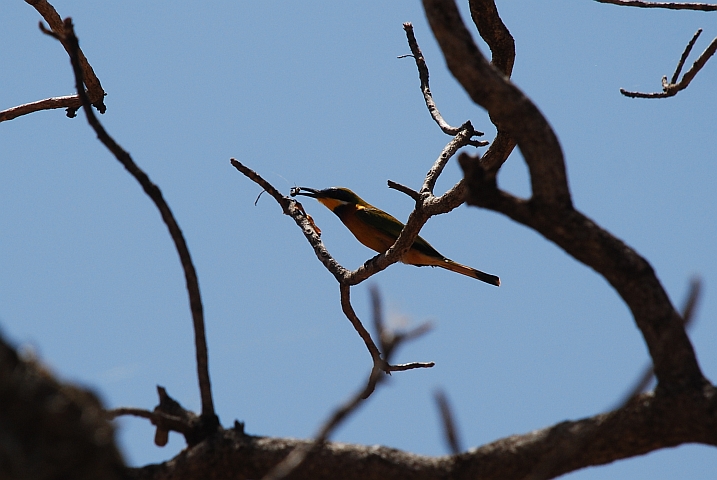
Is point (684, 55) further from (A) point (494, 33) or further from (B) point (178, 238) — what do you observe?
(B) point (178, 238)

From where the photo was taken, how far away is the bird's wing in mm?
7031

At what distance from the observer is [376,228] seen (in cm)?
723

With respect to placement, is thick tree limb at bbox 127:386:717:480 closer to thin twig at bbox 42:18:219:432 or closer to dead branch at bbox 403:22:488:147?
thin twig at bbox 42:18:219:432

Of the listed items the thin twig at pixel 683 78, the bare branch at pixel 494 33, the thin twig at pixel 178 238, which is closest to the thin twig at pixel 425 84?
the bare branch at pixel 494 33

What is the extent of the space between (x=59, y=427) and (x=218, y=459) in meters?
0.73

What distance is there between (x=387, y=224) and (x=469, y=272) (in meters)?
0.95

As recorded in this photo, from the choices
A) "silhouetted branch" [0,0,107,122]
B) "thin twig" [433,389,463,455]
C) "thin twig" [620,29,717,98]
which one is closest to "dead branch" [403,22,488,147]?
"thin twig" [620,29,717,98]

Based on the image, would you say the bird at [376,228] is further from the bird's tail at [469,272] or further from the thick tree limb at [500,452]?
the thick tree limb at [500,452]

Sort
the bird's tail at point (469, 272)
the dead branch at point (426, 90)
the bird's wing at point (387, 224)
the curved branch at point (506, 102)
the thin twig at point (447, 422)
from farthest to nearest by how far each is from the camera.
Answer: the bird's wing at point (387, 224)
the bird's tail at point (469, 272)
the dead branch at point (426, 90)
the curved branch at point (506, 102)
the thin twig at point (447, 422)

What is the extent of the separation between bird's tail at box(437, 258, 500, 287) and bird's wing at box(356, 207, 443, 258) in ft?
0.37

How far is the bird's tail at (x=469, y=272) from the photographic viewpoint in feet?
22.1

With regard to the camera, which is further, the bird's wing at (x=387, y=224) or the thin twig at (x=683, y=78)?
the bird's wing at (x=387, y=224)

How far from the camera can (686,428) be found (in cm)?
224

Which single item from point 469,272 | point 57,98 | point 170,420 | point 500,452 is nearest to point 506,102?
point 500,452
